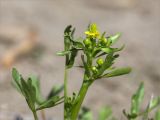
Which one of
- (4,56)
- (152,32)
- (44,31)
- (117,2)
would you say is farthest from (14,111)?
(117,2)

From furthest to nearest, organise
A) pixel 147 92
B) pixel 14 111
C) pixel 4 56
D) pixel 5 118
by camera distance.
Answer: pixel 4 56 < pixel 147 92 < pixel 14 111 < pixel 5 118

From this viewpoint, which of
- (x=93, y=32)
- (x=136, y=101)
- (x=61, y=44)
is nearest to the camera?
(x=93, y=32)

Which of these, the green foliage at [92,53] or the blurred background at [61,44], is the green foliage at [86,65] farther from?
the blurred background at [61,44]

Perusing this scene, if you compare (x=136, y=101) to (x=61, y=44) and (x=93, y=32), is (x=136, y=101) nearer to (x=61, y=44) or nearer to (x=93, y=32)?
(x=93, y=32)

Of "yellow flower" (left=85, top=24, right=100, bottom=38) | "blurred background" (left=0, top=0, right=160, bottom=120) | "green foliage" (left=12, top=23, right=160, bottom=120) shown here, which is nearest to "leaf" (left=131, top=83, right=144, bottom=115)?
Answer: "green foliage" (left=12, top=23, right=160, bottom=120)

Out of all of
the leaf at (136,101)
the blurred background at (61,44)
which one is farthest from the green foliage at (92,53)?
the blurred background at (61,44)

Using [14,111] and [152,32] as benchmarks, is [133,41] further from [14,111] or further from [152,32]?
[14,111]

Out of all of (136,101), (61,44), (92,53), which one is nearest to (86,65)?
(92,53)

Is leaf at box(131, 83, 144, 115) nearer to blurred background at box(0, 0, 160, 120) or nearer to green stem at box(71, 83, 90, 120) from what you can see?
green stem at box(71, 83, 90, 120)
